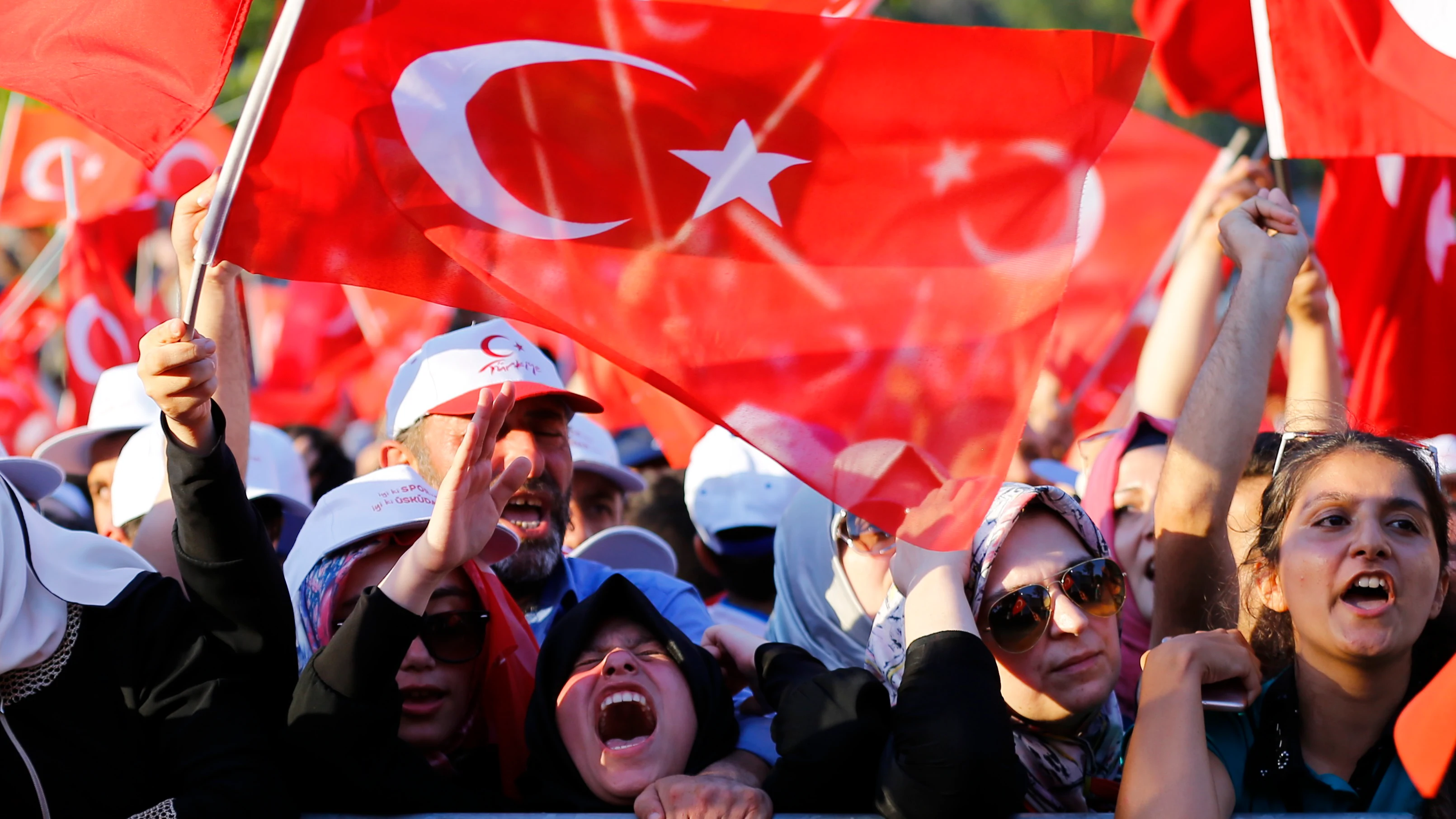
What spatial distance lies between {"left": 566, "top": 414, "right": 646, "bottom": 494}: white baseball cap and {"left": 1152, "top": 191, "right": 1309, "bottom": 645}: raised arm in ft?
7.65

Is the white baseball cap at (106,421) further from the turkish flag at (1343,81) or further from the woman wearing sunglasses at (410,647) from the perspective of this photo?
the turkish flag at (1343,81)

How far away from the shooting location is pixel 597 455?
5.08 metres

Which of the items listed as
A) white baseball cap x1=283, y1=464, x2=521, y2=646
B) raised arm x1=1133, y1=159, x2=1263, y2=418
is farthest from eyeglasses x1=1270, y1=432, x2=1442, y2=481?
white baseball cap x1=283, y1=464, x2=521, y2=646

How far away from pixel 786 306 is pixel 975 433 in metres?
0.45

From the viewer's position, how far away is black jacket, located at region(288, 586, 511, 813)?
8.44ft

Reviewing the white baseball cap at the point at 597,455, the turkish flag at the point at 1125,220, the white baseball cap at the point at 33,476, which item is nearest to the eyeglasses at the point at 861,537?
the white baseball cap at the point at 597,455

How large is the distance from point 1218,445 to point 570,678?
1.39 m

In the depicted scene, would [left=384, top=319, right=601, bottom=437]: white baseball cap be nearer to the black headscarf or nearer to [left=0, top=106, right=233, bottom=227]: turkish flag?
the black headscarf

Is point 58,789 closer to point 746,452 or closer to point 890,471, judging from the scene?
point 890,471

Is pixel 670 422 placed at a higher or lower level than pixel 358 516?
lower

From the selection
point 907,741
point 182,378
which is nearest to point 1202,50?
point 907,741

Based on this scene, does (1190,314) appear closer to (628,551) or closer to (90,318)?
(628,551)

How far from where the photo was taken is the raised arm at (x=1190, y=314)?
4.27 metres

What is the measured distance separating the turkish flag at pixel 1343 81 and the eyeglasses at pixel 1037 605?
1234 mm
